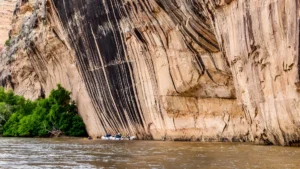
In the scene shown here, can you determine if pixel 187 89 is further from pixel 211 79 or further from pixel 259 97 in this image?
pixel 259 97

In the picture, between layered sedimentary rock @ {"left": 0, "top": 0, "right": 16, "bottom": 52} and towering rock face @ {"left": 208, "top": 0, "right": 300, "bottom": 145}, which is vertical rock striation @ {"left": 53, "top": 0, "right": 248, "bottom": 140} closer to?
towering rock face @ {"left": 208, "top": 0, "right": 300, "bottom": 145}

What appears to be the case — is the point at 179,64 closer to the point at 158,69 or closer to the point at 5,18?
the point at 158,69

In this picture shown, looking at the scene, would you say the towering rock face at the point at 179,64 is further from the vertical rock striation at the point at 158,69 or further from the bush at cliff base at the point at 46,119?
the bush at cliff base at the point at 46,119

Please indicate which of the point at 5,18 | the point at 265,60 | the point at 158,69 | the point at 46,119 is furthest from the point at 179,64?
the point at 5,18

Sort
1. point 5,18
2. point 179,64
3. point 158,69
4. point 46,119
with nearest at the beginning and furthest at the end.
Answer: point 179,64
point 158,69
point 46,119
point 5,18

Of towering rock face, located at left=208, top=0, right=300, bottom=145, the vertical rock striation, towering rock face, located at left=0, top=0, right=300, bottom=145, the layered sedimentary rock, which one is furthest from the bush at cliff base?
the layered sedimentary rock

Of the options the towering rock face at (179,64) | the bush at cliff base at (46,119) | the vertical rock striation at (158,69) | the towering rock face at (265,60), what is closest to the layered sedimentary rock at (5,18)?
the bush at cliff base at (46,119)

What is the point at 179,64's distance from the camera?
78.3 ft

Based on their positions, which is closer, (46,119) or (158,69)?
(158,69)

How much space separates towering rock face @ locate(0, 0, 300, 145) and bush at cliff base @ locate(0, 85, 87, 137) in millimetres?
1077

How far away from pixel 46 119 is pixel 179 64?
1573 centimetres

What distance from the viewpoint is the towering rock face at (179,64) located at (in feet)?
52.3

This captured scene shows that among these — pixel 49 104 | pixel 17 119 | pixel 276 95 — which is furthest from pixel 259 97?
pixel 17 119

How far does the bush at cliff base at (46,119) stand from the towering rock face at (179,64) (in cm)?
108
